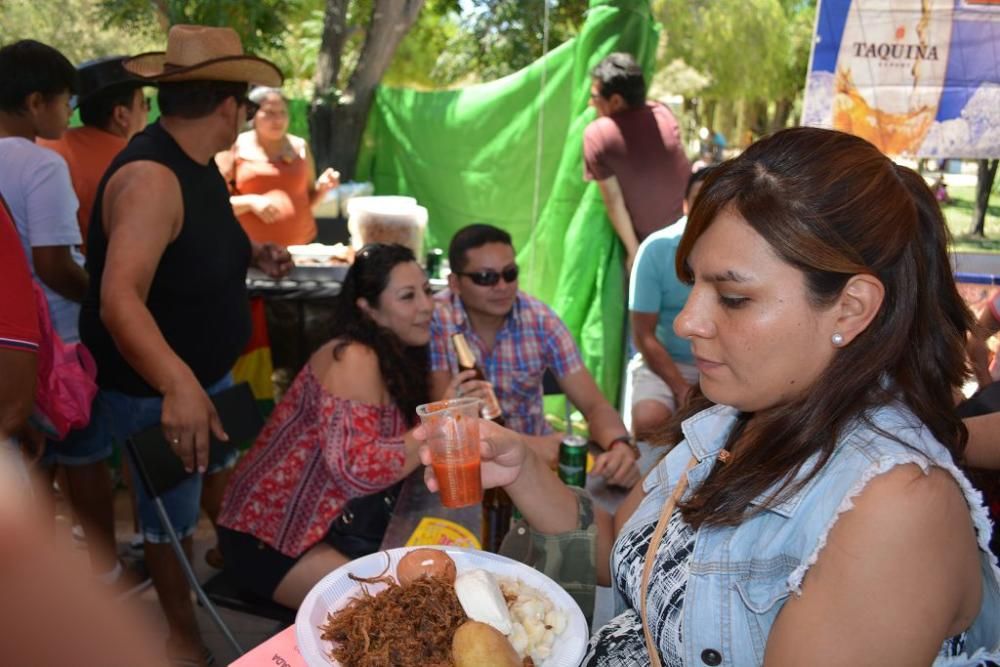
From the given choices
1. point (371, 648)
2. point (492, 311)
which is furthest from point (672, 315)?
point (371, 648)

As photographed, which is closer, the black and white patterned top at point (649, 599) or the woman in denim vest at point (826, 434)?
the woman in denim vest at point (826, 434)

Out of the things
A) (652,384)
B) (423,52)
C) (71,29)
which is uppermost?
(71,29)

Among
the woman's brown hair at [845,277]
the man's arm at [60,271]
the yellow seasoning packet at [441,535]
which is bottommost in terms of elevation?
the yellow seasoning packet at [441,535]

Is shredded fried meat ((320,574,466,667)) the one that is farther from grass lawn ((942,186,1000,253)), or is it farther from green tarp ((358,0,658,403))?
green tarp ((358,0,658,403))

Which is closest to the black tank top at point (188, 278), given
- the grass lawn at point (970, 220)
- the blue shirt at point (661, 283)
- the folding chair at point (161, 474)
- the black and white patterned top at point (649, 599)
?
the folding chair at point (161, 474)

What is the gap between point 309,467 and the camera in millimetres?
2438

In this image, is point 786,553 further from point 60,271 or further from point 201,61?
point 60,271

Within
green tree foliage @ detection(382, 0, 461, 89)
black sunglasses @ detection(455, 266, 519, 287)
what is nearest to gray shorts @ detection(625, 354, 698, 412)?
black sunglasses @ detection(455, 266, 519, 287)

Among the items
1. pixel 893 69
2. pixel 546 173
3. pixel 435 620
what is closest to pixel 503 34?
pixel 546 173

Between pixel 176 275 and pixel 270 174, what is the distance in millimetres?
2692

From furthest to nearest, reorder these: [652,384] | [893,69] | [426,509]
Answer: [652,384]
[893,69]
[426,509]

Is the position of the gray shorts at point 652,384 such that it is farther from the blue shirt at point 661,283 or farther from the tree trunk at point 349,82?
the tree trunk at point 349,82

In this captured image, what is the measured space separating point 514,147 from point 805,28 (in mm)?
18813

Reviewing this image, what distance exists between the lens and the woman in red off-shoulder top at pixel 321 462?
7.65 feet
